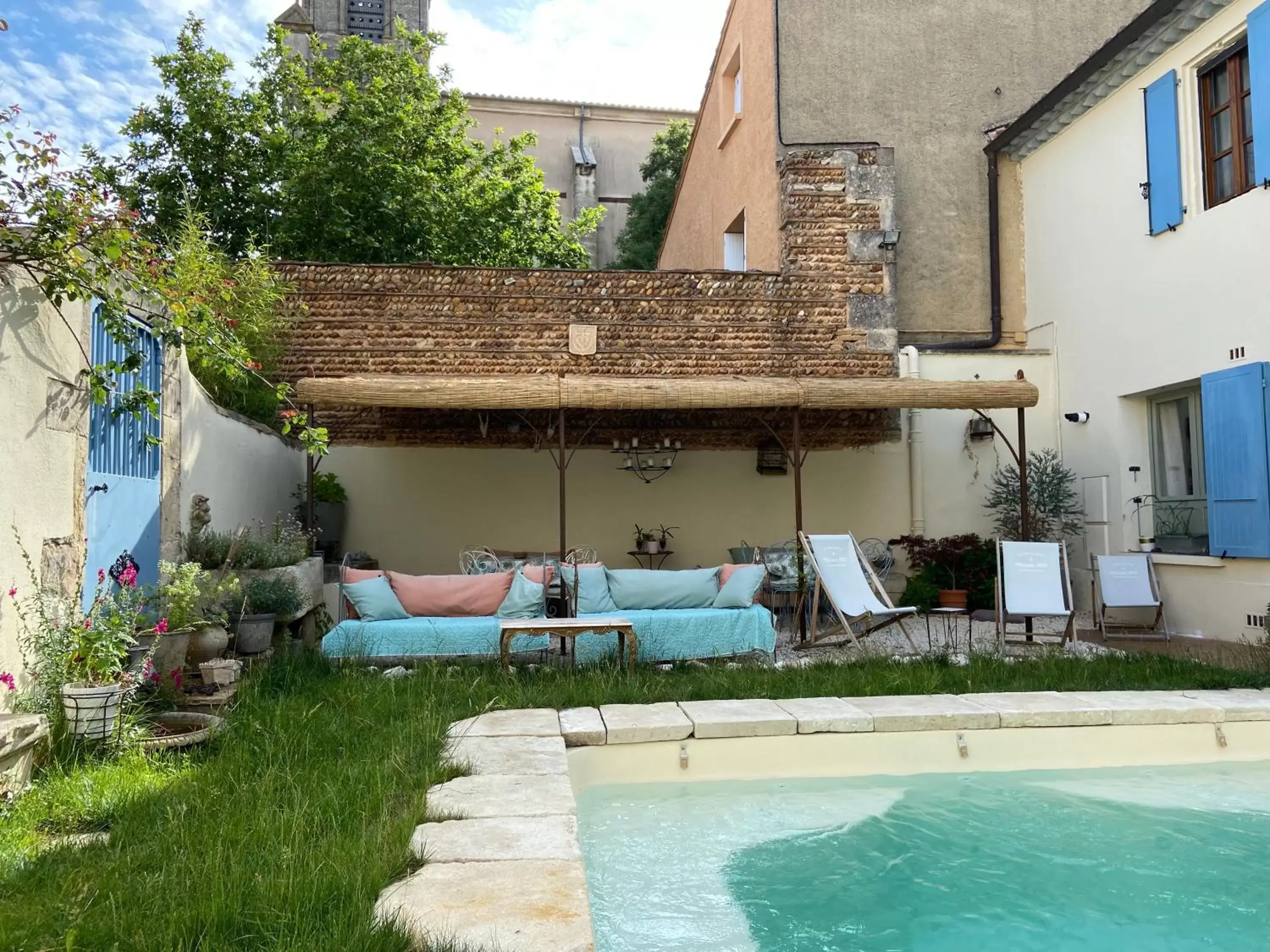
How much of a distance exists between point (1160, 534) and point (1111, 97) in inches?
169

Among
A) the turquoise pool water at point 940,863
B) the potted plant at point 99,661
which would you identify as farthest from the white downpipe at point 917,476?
the potted plant at point 99,661

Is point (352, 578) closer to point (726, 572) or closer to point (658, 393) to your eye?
point (726, 572)

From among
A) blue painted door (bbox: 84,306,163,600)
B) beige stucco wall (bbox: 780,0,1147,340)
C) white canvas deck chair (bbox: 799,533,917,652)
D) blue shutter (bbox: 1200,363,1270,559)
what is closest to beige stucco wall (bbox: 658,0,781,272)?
beige stucco wall (bbox: 780,0,1147,340)

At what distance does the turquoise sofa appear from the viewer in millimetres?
6105

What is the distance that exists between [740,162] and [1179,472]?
701 centimetres

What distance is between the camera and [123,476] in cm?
506

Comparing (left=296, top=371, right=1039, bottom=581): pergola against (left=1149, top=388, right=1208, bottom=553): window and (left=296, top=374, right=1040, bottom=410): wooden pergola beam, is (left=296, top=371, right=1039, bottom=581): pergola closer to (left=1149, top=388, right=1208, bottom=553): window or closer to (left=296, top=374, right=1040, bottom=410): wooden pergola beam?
(left=296, top=374, right=1040, bottom=410): wooden pergola beam

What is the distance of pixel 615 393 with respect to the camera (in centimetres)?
816

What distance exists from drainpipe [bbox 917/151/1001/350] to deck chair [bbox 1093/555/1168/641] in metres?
3.46

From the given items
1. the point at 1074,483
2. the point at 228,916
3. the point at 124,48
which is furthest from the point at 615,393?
the point at 124,48

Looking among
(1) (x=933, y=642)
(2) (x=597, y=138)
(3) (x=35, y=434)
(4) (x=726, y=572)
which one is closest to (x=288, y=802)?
(3) (x=35, y=434)

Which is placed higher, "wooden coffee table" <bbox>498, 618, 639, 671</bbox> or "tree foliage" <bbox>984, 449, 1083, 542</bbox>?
"tree foliage" <bbox>984, 449, 1083, 542</bbox>

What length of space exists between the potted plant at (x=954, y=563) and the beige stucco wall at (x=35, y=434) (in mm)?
7848

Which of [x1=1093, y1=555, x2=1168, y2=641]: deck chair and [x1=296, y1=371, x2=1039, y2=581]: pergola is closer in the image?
[x1=296, y1=371, x2=1039, y2=581]: pergola
